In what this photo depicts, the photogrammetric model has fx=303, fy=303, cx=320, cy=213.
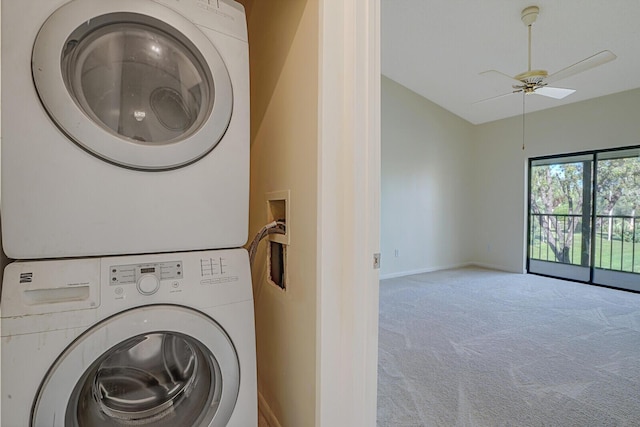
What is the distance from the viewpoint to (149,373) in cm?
103

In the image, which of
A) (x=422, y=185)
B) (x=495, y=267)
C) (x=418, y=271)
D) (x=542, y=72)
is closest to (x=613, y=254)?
(x=495, y=267)

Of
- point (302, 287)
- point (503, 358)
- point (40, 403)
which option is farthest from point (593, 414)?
point (40, 403)

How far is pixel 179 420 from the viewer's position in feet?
3.33

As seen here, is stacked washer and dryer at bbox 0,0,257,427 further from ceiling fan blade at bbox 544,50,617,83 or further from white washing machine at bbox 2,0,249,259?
ceiling fan blade at bbox 544,50,617,83

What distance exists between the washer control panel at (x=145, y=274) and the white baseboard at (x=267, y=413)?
2.92 feet

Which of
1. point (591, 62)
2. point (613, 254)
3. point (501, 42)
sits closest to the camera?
point (591, 62)

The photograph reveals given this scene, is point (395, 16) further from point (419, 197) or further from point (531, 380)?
point (531, 380)

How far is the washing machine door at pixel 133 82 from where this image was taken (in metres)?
0.80

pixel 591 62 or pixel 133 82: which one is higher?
pixel 591 62

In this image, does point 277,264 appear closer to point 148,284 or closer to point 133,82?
point 148,284

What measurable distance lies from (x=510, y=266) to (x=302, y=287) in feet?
17.2

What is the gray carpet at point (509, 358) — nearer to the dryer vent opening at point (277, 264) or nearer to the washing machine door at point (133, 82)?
the dryer vent opening at point (277, 264)

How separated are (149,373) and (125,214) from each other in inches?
21.8

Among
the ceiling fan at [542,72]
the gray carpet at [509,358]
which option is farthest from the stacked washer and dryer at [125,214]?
the ceiling fan at [542,72]
